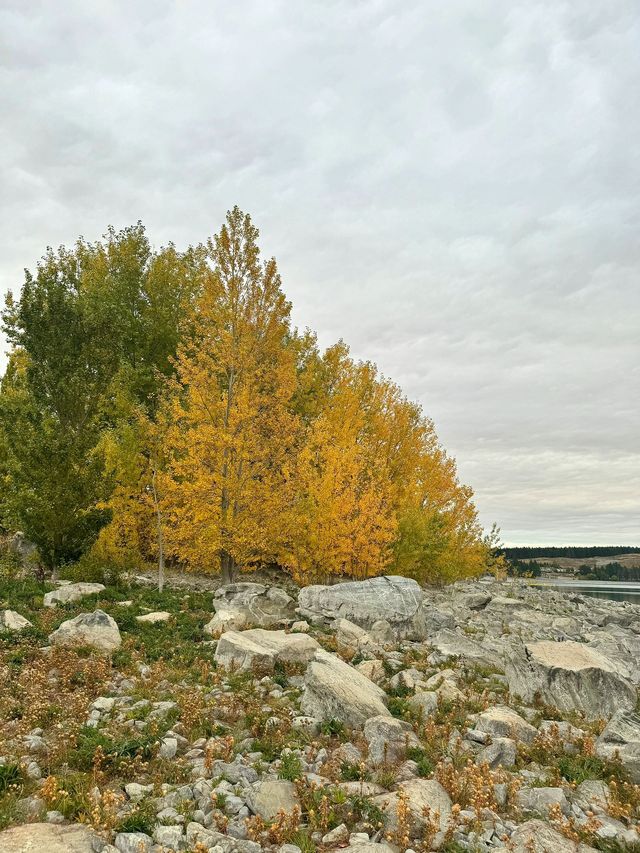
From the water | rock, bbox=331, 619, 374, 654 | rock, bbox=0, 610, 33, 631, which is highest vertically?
rock, bbox=0, 610, 33, 631

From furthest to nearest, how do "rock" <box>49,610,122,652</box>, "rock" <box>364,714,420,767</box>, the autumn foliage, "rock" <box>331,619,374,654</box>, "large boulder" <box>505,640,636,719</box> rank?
the autumn foliage
"rock" <box>331,619,374,654</box>
"rock" <box>49,610,122,652</box>
"large boulder" <box>505,640,636,719</box>
"rock" <box>364,714,420,767</box>

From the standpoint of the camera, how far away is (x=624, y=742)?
25.8 feet

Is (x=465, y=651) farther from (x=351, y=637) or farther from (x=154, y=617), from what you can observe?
(x=154, y=617)

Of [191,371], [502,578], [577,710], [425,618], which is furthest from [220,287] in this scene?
[502,578]

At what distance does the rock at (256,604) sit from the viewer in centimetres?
1530

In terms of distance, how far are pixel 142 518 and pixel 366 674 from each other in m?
15.5

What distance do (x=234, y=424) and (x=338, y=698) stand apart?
1299 centimetres

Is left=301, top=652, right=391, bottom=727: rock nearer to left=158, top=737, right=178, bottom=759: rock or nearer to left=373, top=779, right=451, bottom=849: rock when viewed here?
left=373, top=779, right=451, bottom=849: rock

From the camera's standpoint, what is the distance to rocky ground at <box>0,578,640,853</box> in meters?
5.73

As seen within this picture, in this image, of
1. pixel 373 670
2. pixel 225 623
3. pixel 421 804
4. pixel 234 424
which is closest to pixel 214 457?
pixel 234 424

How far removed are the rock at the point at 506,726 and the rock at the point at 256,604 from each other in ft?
24.8

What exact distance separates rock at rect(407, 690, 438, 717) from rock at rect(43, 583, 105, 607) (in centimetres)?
1053

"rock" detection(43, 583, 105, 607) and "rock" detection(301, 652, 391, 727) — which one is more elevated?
"rock" detection(43, 583, 105, 607)

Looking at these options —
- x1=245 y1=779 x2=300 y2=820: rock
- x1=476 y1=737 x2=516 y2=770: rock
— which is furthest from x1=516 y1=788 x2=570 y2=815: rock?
x1=245 y1=779 x2=300 y2=820: rock
